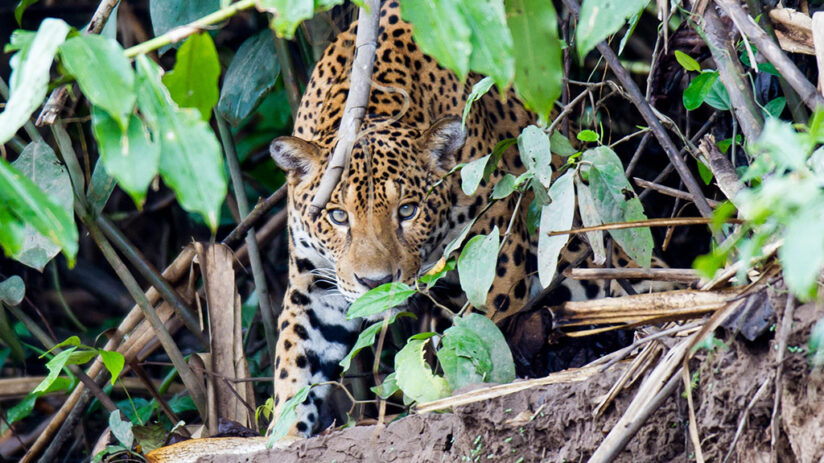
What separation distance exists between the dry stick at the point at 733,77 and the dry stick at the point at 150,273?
2.64 m

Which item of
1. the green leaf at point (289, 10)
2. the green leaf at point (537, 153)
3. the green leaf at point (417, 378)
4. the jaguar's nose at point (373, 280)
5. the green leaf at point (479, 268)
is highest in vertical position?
the green leaf at point (289, 10)

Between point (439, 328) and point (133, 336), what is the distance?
139cm

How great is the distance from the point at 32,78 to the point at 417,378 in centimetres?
163

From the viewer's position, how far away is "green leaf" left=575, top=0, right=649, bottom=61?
156cm

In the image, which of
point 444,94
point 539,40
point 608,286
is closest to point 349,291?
point 444,94

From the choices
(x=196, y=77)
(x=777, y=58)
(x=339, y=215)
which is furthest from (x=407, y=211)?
(x=196, y=77)

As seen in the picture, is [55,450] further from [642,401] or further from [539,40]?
[539,40]

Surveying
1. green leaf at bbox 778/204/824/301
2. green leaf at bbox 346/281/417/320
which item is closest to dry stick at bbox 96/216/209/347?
green leaf at bbox 346/281/417/320

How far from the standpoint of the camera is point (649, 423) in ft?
7.93

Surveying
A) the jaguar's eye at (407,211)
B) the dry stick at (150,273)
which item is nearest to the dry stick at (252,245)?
the dry stick at (150,273)

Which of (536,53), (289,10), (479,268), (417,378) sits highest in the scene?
(289,10)

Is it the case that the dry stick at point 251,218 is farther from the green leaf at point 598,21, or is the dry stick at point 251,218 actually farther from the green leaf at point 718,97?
the green leaf at point 598,21

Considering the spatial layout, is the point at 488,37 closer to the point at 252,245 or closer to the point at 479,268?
the point at 479,268

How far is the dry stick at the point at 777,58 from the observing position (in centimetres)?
230
